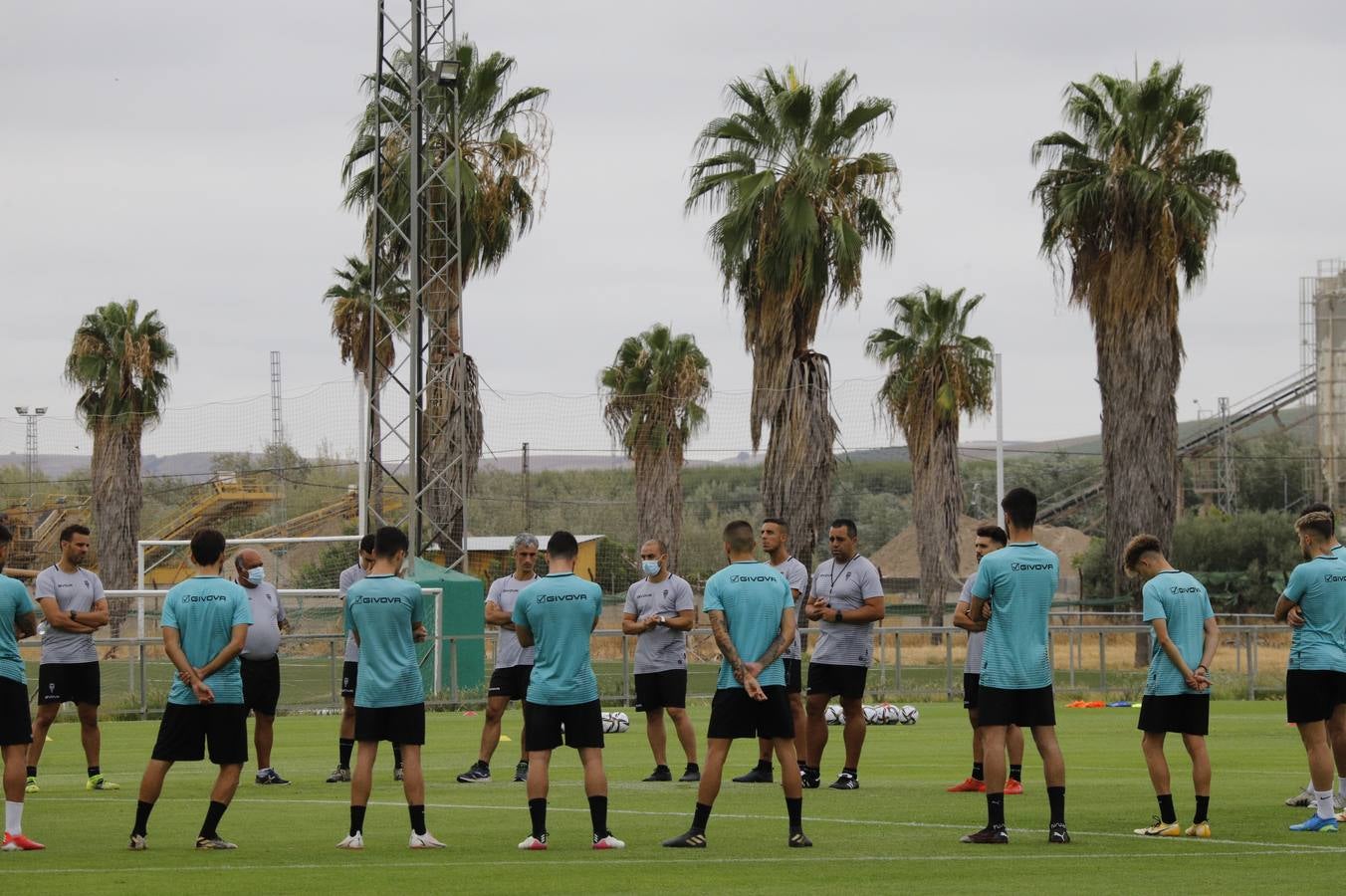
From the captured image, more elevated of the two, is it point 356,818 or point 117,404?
point 117,404

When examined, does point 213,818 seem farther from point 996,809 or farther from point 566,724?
point 996,809

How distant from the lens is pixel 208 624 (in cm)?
1133

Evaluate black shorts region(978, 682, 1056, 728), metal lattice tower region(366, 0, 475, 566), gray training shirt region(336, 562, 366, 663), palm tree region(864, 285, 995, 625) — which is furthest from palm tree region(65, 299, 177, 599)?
black shorts region(978, 682, 1056, 728)

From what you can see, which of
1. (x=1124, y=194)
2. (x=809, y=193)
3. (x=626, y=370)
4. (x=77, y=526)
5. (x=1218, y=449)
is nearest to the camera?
(x=77, y=526)

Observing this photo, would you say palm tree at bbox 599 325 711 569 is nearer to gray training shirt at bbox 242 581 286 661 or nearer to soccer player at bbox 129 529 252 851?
gray training shirt at bbox 242 581 286 661

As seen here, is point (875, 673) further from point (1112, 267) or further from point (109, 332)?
point (109, 332)

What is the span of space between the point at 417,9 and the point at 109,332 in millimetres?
21560

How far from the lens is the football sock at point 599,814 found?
11039 millimetres

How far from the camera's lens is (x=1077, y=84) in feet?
125

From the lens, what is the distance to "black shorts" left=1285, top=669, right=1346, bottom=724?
12.1 meters

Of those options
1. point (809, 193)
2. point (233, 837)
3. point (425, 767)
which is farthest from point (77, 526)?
point (809, 193)

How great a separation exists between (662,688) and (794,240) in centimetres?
1989


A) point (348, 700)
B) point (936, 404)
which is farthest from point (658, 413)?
point (348, 700)

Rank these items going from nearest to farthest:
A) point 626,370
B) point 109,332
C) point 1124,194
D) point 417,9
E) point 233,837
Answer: point 233,837 → point 417,9 → point 1124,194 → point 109,332 → point 626,370
